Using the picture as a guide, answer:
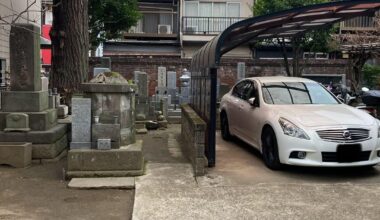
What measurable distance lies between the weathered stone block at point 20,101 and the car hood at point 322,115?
4062 mm

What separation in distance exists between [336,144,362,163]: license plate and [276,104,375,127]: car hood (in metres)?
0.36

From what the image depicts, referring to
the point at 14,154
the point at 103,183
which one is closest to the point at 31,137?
the point at 14,154

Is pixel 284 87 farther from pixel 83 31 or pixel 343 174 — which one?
pixel 83 31

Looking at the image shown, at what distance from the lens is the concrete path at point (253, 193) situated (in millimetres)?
5652

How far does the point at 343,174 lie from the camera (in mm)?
7531

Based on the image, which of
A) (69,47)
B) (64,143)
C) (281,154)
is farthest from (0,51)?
(281,154)

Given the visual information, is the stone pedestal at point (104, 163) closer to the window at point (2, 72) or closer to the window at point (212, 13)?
the window at point (2, 72)

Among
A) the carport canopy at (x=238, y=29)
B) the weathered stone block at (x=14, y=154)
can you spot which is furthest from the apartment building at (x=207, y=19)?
the weathered stone block at (x=14, y=154)

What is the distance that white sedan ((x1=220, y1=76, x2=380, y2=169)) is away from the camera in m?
7.07

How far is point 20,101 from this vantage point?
318 inches

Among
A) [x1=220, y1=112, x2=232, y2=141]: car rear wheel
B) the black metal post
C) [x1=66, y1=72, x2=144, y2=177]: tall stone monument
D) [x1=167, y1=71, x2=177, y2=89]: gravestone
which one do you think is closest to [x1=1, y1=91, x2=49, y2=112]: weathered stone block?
[x1=66, y1=72, x2=144, y2=177]: tall stone monument

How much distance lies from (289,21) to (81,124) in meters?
4.41

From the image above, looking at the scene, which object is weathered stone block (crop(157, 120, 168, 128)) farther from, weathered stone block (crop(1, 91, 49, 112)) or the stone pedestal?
the stone pedestal

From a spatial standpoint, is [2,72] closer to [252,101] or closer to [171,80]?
[171,80]
